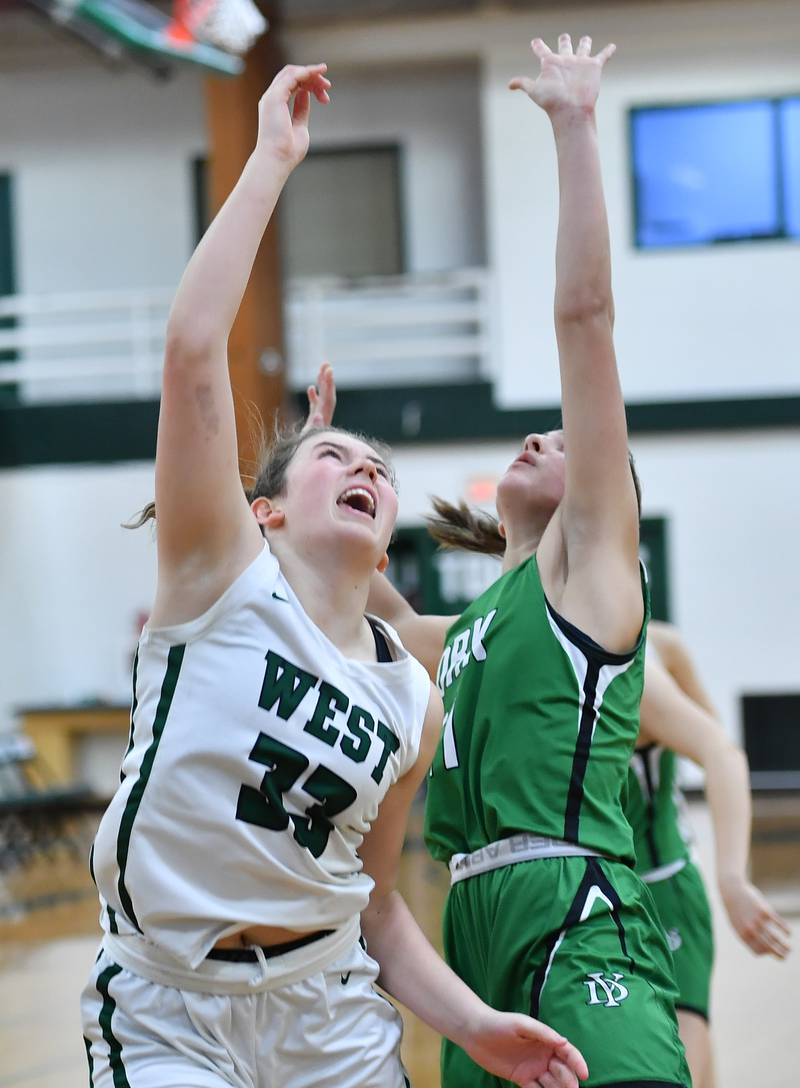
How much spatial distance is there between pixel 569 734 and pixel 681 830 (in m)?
1.36

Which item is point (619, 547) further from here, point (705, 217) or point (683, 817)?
point (705, 217)

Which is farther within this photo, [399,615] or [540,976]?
[399,615]

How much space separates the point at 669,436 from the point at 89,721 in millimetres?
5287

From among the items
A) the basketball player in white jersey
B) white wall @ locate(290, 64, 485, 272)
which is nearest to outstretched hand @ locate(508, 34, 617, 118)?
the basketball player in white jersey

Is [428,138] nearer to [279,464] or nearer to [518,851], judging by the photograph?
[279,464]

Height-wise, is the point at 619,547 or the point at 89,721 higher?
the point at 619,547

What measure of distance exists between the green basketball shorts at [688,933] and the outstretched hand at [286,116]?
1.98 metres

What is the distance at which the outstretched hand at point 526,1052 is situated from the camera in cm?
196

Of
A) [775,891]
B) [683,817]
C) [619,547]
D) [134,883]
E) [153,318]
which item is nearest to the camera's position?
[134,883]

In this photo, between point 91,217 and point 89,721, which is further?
point 91,217

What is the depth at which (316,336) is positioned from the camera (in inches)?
485

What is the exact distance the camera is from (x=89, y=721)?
A: 12.2 m

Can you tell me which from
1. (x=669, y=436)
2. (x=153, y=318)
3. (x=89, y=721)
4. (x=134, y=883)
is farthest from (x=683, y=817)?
(x=153, y=318)

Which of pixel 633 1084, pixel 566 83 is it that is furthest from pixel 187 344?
pixel 633 1084
